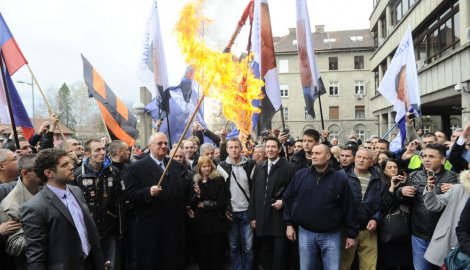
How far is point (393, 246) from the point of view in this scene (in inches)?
211

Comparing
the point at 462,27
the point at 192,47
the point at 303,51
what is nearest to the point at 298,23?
the point at 303,51

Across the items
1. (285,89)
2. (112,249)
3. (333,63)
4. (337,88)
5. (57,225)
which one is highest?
(333,63)

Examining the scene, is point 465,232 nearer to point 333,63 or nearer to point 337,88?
point 337,88

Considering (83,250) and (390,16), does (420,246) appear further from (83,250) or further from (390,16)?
(390,16)

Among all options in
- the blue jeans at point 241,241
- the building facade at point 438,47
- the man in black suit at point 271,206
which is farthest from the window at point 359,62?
the blue jeans at point 241,241

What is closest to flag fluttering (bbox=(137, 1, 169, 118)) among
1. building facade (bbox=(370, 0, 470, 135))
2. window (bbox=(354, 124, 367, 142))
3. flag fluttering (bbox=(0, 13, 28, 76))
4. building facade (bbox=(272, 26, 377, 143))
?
flag fluttering (bbox=(0, 13, 28, 76))

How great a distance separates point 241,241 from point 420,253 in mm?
2550

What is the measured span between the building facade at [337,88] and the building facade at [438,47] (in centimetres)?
2202

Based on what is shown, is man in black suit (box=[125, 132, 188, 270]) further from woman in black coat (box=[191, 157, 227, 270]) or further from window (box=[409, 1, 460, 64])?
window (box=[409, 1, 460, 64])

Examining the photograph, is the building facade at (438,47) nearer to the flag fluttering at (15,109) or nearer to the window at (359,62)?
the flag fluttering at (15,109)

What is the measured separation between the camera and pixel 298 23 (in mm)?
7781

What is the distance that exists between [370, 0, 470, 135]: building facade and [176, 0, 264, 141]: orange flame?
628 cm

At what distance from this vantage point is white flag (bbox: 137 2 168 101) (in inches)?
316

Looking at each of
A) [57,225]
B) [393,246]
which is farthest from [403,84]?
[57,225]
